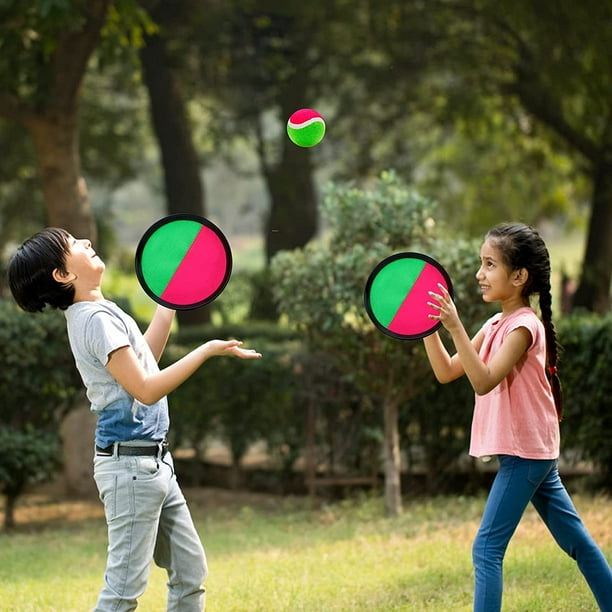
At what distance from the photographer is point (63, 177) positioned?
9398 millimetres

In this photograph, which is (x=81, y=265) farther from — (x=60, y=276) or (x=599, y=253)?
(x=599, y=253)

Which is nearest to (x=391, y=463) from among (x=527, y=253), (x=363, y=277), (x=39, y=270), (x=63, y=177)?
(x=363, y=277)

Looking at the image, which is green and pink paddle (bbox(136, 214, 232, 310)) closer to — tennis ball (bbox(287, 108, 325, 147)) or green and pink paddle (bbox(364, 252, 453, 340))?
green and pink paddle (bbox(364, 252, 453, 340))

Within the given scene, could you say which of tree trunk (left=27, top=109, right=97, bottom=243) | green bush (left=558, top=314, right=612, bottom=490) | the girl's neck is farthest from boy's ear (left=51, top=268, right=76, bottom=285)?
tree trunk (left=27, top=109, right=97, bottom=243)

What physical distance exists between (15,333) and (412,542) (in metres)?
3.32

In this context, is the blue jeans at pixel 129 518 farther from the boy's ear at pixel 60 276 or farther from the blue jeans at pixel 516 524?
the blue jeans at pixel 516 524

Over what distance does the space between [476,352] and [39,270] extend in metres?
1.51

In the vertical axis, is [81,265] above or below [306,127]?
below

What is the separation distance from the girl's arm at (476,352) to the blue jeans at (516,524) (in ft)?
1.01

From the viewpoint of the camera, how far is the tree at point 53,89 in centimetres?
888

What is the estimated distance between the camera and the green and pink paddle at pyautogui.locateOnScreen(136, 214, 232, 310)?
3.78m

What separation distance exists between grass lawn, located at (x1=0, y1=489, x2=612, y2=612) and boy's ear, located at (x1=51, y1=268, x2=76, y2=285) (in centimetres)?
186

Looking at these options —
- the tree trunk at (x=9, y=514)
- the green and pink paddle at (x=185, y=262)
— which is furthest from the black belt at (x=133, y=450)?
the tree trunk at (x=9, y=514)

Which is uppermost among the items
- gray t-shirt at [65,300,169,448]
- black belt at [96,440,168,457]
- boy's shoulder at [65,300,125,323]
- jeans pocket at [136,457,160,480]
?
boy's shoulder at [65,300,125,323]
